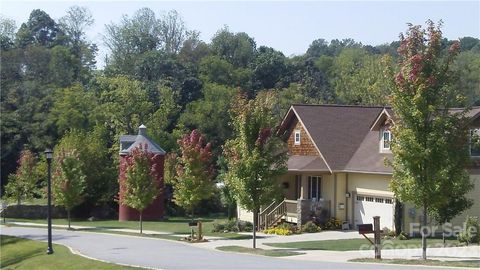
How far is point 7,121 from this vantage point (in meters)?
77.5

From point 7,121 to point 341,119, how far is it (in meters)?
42.1

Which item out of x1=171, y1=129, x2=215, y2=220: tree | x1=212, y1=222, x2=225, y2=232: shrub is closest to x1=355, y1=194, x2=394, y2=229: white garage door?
x1=212, y1=222, x2=225, y2=232: shrub

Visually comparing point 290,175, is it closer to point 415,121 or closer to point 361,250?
point 361,250

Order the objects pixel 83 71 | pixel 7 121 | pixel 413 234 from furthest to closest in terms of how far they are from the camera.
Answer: pixel 83 71 < pixel 7 121 < pixel 413 234

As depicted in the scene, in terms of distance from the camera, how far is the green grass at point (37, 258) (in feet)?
93.4

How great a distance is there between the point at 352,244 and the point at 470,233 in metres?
4.92

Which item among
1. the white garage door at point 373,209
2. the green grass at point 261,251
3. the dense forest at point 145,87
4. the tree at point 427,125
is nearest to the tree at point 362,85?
the dense forest at point 145,87

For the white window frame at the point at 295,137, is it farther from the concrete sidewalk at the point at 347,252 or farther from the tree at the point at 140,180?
the concrete sidewalk at the point at 347,252

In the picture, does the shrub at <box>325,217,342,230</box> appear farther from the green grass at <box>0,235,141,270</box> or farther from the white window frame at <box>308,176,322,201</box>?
the green grass at <box>0,235,141,270</box>

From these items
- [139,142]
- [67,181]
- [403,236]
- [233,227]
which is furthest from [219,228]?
[139,142]

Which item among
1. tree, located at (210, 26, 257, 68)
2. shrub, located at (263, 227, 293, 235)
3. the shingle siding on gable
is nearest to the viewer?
shrub, located at (263, 227, 293, 235)

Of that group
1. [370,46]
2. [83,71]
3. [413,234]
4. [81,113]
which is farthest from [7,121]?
[370,46]

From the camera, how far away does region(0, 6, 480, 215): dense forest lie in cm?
7488

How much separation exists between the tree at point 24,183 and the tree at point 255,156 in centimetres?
3035
